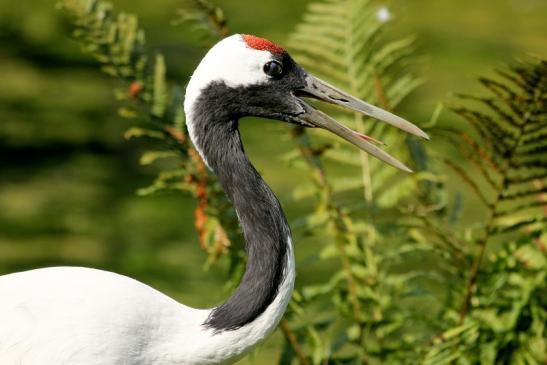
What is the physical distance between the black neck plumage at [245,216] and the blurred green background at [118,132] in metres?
1.00

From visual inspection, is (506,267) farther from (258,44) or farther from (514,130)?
(258,44)

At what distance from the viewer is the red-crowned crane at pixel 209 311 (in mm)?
3072

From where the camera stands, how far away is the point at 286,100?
3.29 metres

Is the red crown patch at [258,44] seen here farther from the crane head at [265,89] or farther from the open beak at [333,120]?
the open beak at [333,120]

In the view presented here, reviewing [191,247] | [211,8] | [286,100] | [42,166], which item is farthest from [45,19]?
[286,100]

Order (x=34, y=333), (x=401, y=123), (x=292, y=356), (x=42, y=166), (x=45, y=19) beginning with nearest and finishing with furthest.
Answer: (x=34, y=333) < (x=401, y=123) < (x=292, y=356) < (x=42, y=166) < (x=45, y=19)

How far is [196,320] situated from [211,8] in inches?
48.9

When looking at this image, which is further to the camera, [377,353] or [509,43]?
[509,43]

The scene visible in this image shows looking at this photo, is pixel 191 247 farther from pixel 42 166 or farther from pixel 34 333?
pixel 34 333

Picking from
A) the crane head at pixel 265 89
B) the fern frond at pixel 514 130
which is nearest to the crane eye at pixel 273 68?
the crane head at pixel 265 89

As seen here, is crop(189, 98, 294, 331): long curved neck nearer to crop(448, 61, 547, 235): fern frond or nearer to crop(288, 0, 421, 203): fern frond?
crop(448, 61, 547, 235): fern frond

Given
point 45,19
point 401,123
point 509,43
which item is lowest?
point 401,123

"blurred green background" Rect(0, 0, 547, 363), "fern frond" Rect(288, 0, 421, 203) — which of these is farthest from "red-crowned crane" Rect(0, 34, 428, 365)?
"fern frond" Rect(288, 0, 421, 203)

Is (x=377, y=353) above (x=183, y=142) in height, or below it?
below
